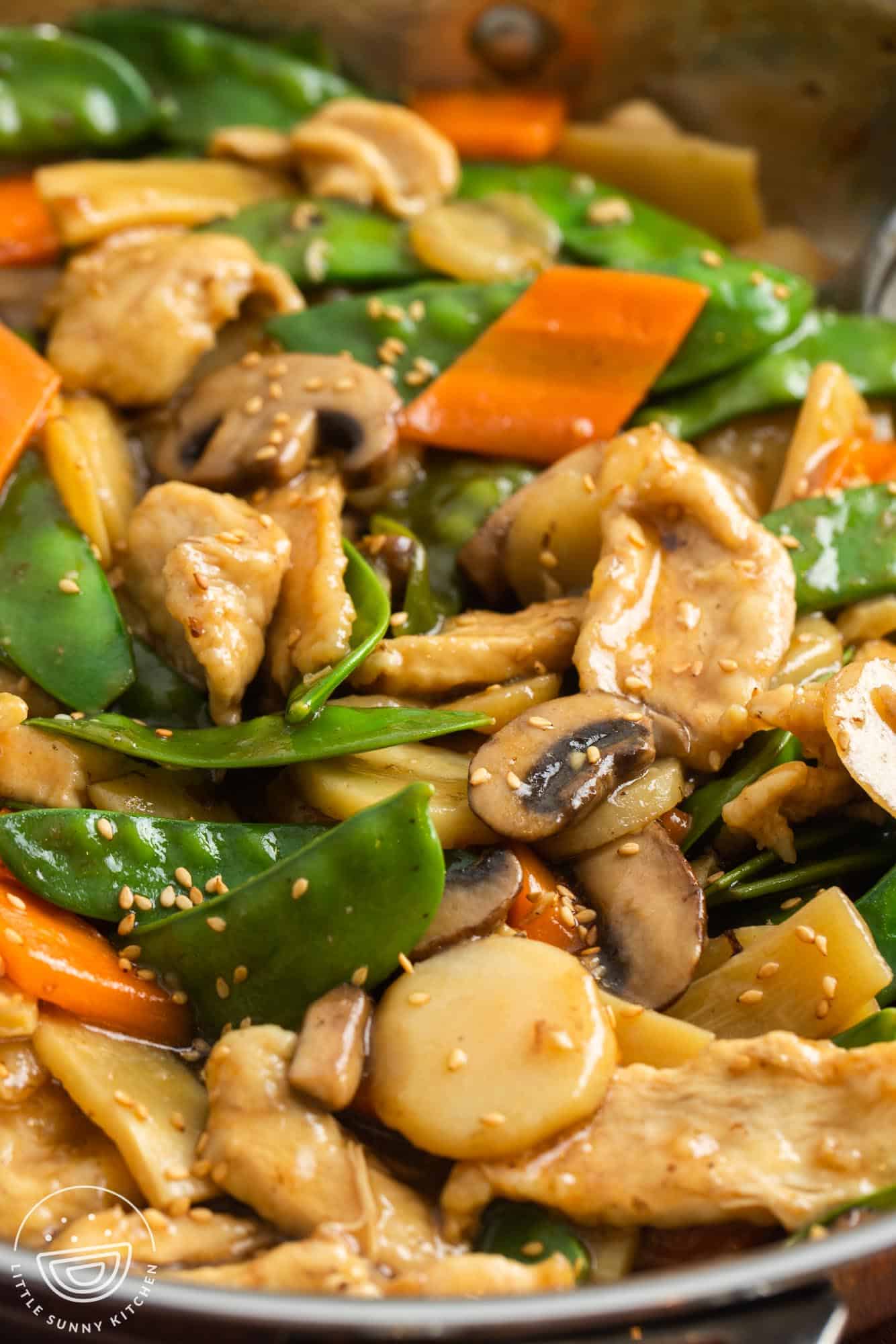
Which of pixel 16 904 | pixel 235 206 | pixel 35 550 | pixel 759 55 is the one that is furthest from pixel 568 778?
pixel 759 55

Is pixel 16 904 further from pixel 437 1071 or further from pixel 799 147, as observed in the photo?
pixel 799 147

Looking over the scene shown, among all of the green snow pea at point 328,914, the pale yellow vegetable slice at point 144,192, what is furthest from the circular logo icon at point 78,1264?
the pale yellow vegetable slice at point 144,192

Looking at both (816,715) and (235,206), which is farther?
(235,206)

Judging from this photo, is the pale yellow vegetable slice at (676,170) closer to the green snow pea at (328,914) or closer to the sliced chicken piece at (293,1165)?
the green snow pea at (328,914)

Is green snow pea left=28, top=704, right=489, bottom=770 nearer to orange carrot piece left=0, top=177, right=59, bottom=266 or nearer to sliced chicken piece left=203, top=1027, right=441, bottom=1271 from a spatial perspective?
sliced chicken piece left=203, top=1027, right=441, bottom=1271

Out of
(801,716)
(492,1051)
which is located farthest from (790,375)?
(492,1051)

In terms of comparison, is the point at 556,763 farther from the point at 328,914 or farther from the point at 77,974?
the point at 77,974

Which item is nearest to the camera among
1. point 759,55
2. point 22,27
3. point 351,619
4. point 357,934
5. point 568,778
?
point 357,934
